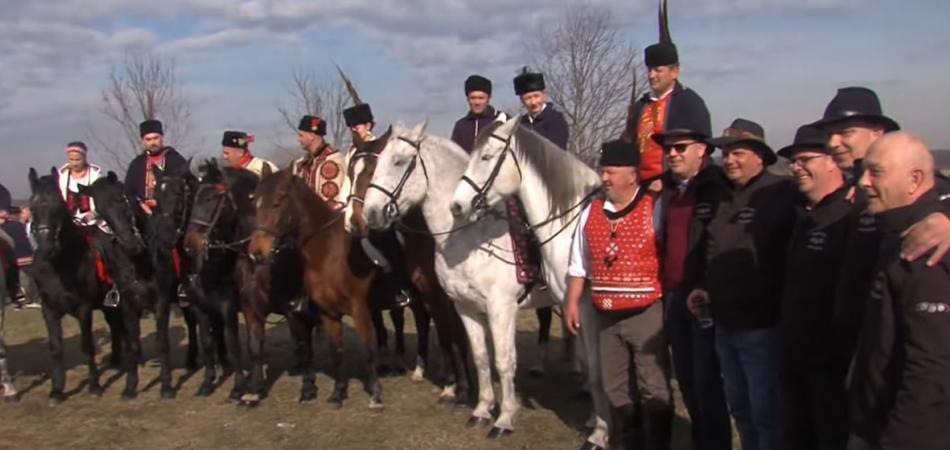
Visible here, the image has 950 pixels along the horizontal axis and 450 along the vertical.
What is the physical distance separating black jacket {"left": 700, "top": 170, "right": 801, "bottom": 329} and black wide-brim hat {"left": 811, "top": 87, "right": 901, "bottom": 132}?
601 mm

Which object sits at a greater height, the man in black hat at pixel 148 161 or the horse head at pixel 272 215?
the man in black hat at pixel 148 161

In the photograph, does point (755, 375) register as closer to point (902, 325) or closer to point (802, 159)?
point (802, 159)

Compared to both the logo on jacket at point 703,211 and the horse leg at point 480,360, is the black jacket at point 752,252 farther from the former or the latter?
the horse leg at point 480,360

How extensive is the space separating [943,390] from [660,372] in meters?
2.45

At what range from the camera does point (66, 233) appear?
8031 millimetres

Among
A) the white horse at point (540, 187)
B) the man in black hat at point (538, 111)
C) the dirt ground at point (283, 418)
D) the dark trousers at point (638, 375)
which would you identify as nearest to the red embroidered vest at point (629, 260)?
the dark trousers at point (638, 375)

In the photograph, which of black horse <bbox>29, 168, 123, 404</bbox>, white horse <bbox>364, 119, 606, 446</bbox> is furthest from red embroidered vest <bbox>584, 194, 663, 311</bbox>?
black horse <bbox>29, 168, 123, 404</bbox>

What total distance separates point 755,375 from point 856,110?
58.6 inches

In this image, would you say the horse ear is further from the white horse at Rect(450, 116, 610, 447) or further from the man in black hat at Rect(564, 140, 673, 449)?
the man in black hat at Rect(564, 140, 673, 449)

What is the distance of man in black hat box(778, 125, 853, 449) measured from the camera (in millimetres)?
3631

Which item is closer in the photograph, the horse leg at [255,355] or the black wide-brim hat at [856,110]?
the black wide-brim hat at [856,110]

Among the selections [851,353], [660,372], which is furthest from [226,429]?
[851,353]

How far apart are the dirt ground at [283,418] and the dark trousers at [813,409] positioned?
2.06 m

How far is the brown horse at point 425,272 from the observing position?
6.85m
